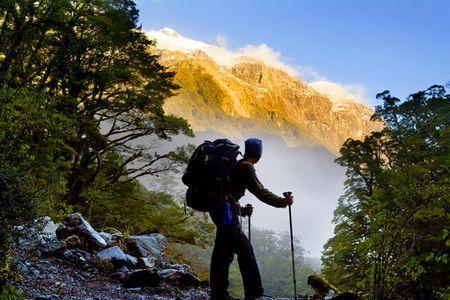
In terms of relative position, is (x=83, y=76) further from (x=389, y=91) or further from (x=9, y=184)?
(x=389, y=91)

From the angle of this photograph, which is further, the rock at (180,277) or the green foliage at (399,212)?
the rock at (180,277)

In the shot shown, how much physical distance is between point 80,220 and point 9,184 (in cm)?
508

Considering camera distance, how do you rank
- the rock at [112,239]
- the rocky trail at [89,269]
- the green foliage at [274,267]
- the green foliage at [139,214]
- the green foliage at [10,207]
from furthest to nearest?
the green foliage at [274,267] < the green foliage at [139,214] < the rock at [112,239] < the rocky trail at [89,269] < the green foliage at [10,207]

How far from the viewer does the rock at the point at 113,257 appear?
26.5ft

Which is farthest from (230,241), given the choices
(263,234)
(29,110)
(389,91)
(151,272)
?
(263,234)

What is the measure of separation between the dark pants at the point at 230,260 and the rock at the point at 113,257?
460 cm

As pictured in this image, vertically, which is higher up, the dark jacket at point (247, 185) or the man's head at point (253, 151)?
the man's head at point (253, 151)

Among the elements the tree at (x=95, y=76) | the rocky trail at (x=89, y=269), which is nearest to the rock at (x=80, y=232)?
the rocky trail at (x=89, y=269)

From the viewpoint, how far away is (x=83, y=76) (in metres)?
16.5

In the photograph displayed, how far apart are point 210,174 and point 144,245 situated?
6679 millimetres

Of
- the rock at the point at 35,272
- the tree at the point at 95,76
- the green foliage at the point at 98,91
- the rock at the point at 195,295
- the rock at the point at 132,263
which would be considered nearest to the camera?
the rock at the point at 35,272

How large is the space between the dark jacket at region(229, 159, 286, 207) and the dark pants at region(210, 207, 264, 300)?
0.36 m

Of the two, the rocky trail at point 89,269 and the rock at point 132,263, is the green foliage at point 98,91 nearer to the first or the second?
the rocky trail at point 89,269

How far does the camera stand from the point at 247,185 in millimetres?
4098
